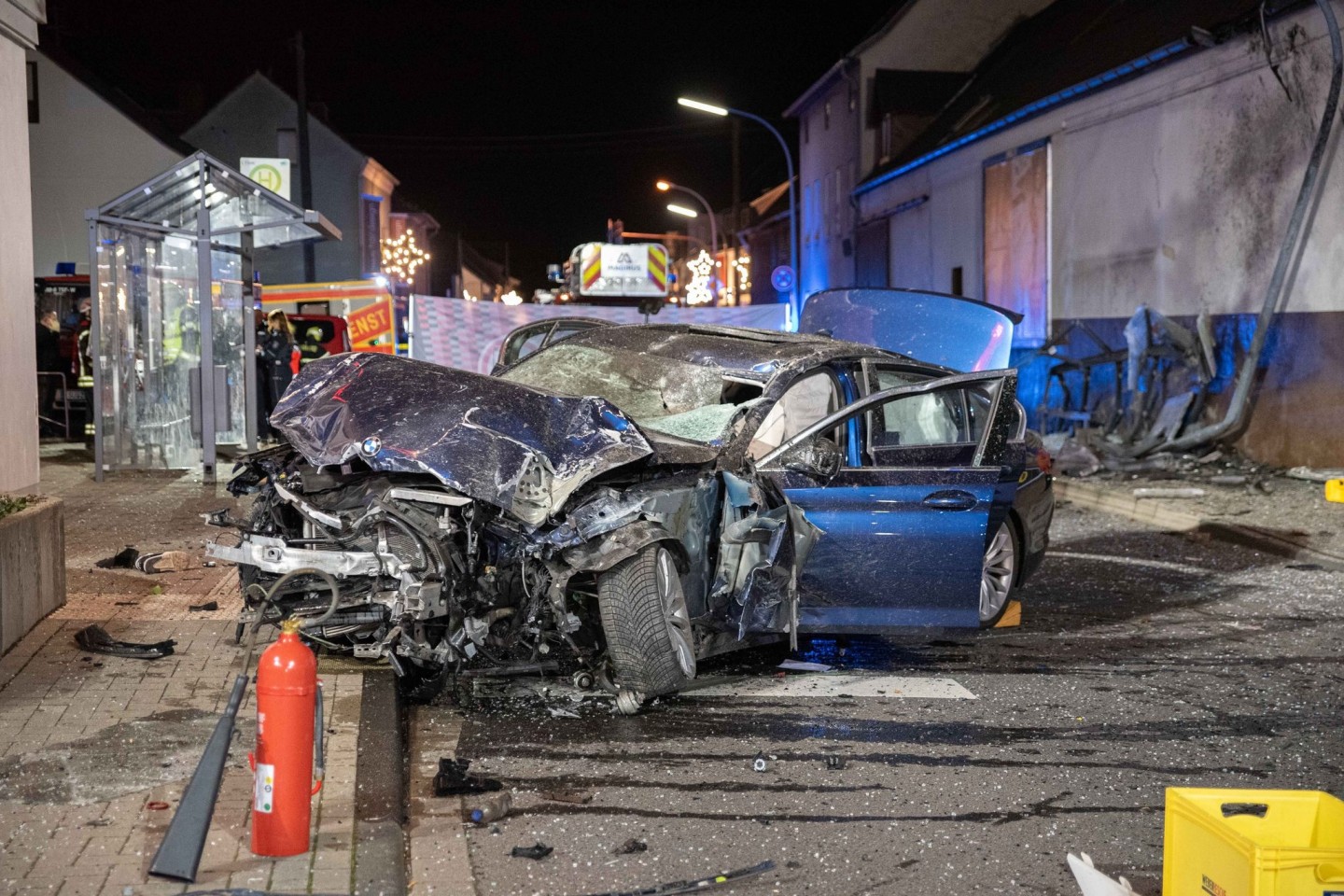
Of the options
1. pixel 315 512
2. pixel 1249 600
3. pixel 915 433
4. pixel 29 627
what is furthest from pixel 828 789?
pixel 1249 600

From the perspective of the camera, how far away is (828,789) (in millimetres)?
5242

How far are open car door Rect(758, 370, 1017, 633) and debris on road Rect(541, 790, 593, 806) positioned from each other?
199cm

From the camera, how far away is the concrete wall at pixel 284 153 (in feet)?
153

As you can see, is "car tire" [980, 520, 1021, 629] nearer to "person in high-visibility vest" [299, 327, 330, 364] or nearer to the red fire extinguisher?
the red fire extinguisher

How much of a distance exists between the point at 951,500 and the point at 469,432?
2682 millimetres

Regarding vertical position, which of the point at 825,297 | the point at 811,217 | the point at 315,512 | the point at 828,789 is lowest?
the point at 828,789

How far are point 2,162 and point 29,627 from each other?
2.97 meters

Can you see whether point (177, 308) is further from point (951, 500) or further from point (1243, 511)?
point (1243, 511)

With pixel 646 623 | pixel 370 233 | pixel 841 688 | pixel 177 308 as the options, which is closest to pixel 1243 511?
pixel 841 688

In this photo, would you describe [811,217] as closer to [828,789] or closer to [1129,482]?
[1129,482]

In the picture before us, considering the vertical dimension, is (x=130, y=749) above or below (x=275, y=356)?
below

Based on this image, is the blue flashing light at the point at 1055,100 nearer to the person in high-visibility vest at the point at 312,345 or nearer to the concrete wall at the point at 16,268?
the person in high-visibility vest at the point at 312,345

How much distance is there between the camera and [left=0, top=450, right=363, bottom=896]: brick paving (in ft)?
13.4

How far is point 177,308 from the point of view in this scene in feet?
51.0
